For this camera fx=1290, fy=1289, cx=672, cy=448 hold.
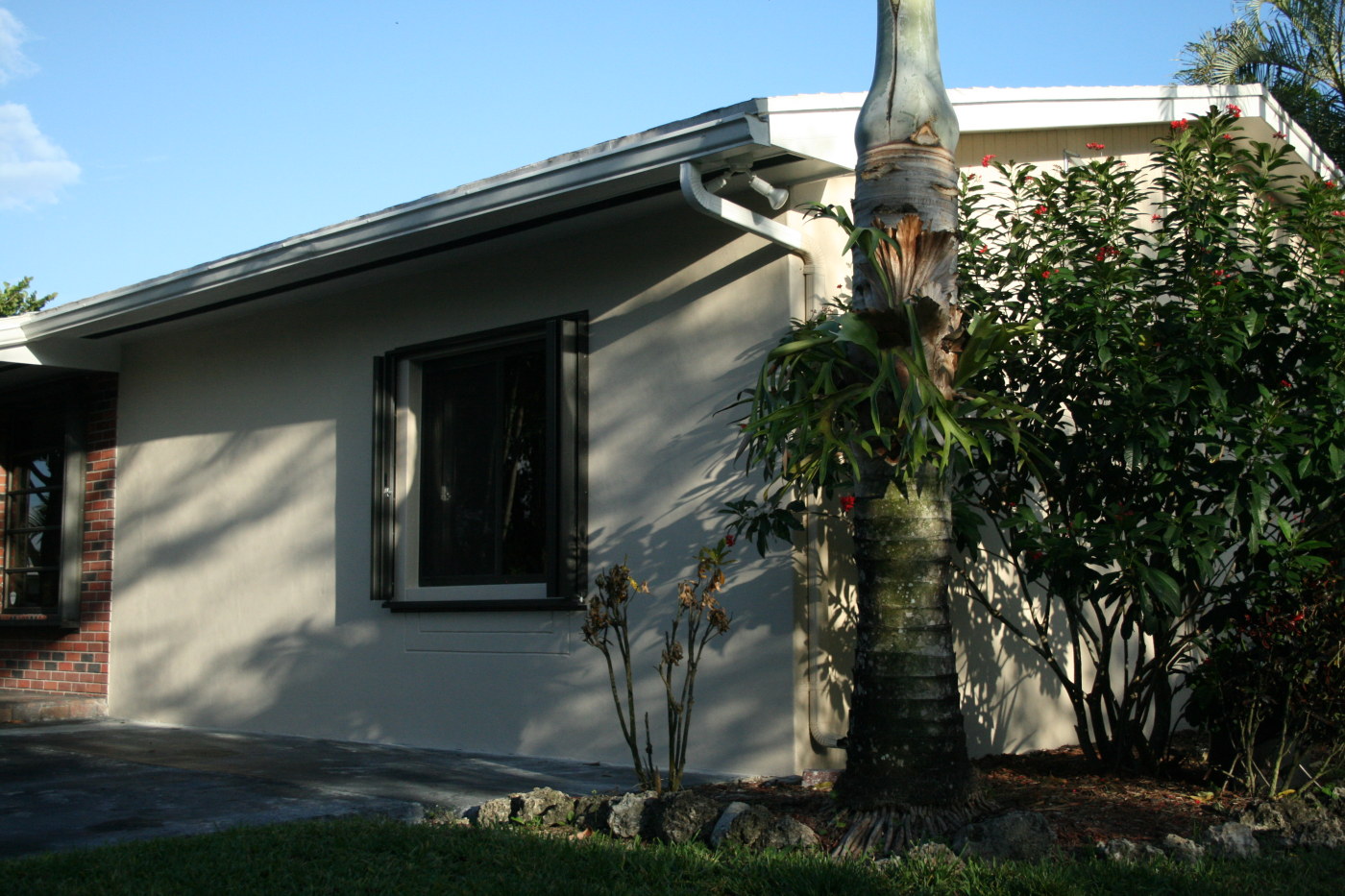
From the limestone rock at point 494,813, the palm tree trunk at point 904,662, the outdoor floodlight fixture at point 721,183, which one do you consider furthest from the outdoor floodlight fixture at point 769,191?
the limestone rock at point 494,813

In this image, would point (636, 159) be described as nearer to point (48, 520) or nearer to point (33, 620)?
point (33, 620)

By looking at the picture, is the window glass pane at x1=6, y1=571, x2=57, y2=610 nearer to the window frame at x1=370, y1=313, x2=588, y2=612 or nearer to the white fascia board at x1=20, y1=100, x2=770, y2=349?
the white fascia board at x1=20, y1=100, x2=770, y2=349

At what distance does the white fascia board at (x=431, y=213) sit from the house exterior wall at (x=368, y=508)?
53 cm

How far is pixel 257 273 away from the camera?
26.5ft

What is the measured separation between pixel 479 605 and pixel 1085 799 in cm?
371

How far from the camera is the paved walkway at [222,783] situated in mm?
5383

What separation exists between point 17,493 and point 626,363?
722cm

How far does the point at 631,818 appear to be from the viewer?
4.75 meters

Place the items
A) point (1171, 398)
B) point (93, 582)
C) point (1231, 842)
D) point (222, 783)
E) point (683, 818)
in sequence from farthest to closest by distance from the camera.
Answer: point (93, 582), point (222, 783), point (1171, 398), point (683, 818), point (1231, 842)

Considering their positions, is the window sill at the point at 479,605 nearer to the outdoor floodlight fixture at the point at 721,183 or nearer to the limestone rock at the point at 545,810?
the limestone rock at the point at 545,810

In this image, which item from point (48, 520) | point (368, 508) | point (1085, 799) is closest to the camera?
point (1085, 799)

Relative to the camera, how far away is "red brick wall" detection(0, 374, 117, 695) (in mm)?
10336

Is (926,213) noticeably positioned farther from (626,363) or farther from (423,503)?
(423,503)

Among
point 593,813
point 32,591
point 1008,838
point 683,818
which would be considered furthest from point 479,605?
point 32,591
